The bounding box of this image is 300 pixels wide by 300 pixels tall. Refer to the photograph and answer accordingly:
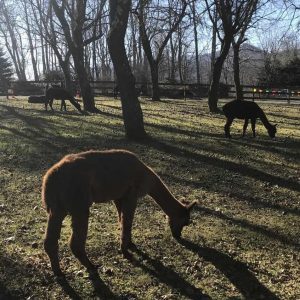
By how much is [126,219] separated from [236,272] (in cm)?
153

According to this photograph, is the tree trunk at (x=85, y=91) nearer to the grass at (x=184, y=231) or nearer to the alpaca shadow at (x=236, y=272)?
the grass at (x=184, y=231)

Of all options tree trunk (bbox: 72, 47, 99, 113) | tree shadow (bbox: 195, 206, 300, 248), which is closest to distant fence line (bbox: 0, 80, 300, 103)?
tree trunk (bbox: 72, 47, 99, 113)

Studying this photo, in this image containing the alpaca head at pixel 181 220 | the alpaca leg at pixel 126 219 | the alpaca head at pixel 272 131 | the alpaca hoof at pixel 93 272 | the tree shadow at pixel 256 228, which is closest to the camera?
the alpaca hoof at pixel 93 272

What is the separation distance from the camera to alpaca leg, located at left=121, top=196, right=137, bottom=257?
A: 615 centimetres

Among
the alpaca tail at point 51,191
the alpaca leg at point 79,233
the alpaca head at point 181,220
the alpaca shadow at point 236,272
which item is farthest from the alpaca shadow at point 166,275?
the alpaca tail at point 51,191

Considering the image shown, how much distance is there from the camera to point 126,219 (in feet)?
20.3

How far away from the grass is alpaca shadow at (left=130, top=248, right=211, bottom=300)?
12mm

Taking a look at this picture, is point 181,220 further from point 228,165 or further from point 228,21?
point 228,21

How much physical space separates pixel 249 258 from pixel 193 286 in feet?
3.76

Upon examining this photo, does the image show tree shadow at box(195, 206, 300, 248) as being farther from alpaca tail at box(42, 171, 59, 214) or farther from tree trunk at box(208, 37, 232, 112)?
tree trunk at box(208, 37, 232, 112)

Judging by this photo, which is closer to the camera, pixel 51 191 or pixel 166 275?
pixel 51 191

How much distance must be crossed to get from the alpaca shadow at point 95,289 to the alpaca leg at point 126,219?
655 mm

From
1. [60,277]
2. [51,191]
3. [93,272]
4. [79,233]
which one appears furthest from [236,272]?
[51,191]

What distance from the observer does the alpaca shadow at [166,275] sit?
17.9 feet
